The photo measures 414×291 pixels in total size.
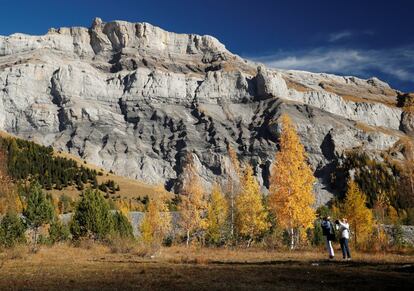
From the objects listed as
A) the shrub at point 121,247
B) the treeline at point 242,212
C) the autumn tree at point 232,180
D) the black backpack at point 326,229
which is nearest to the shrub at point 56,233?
the treeline at point 242,212

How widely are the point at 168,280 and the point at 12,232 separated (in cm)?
3486

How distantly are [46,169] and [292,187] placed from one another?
103327 millimetres

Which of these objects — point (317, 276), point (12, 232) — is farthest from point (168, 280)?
point (12, 232)

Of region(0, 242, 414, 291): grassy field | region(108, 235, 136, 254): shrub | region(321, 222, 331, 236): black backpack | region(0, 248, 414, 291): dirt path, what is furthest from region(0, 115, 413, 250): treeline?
region(0, 248, 414, 291): dirt path

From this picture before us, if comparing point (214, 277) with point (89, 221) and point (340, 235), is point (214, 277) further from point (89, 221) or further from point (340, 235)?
point (89, 221)

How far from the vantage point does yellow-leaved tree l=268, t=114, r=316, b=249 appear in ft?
127

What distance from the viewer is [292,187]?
1534 inches

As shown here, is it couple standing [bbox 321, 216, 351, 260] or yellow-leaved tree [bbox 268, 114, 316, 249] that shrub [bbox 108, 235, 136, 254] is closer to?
yellow-leaved tree [bbox 268, 114, 316, 249]

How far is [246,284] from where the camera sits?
1565cm

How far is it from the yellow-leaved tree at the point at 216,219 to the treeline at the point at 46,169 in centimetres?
7018

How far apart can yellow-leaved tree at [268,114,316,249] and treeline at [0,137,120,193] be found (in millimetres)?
89896

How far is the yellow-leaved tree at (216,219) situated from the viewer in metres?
57.7

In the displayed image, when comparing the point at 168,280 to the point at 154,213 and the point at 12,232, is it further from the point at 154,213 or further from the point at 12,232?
Result: the point at 154,213

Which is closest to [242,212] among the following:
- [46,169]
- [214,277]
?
[214,277]
